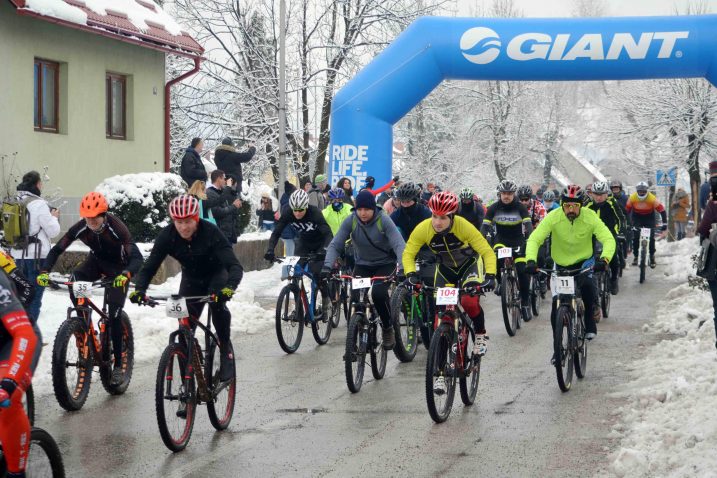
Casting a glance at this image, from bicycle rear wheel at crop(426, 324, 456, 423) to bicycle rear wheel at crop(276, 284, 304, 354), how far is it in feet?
12.7

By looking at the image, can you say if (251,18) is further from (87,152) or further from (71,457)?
(71,457)

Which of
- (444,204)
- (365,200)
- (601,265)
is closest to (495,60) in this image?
(365,200)

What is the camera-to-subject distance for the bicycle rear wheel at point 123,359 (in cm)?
999

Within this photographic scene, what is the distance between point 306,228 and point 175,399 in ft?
19.1

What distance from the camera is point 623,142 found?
46.5 m

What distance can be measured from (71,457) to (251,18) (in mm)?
29388

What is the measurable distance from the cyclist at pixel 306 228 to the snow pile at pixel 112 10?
758cm

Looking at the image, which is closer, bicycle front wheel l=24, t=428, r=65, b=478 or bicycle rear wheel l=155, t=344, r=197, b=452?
bicycle front wheel l=24, t=428, r=65, b=478

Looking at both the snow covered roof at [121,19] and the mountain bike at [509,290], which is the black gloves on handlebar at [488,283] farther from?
the snow covered roof at [121,19]

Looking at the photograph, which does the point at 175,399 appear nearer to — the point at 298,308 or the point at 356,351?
the point at 356,351

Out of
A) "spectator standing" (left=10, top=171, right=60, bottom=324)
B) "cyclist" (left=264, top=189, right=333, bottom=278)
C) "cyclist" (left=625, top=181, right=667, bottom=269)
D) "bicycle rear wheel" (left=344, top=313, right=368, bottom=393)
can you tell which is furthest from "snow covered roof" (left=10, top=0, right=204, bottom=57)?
"bicycle rear wheel" (left=344, top=313, right=368, bottom=393)

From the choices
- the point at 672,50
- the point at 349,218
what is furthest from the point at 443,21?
the point at 349,218

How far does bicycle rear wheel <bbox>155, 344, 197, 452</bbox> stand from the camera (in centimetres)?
761

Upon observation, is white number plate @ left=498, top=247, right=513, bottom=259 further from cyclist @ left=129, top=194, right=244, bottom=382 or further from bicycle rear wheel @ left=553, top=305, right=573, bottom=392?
cyclist @ left=129, top=194, right=244, bottom=382
